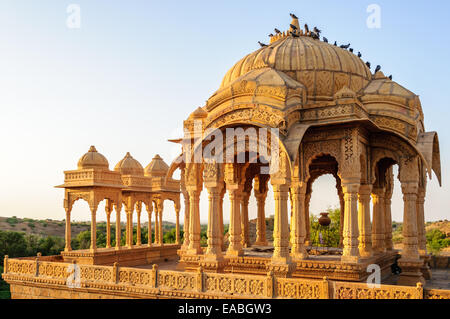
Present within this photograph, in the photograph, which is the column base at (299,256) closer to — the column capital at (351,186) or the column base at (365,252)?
the column base at (365,252)

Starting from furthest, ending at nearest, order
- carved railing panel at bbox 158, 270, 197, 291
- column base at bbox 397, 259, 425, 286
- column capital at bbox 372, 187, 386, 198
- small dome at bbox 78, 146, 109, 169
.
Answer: small dome at bbox 78, 146, 109, 169 → column capital at bbox 372, 187, 386, 198 → column base at bbox 397, 259, 425, 286 → carved railing panel at bbox 158, 270, 197, 291

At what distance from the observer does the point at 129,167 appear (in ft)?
70.9

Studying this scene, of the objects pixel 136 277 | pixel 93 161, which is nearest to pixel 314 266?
pixel 136 277

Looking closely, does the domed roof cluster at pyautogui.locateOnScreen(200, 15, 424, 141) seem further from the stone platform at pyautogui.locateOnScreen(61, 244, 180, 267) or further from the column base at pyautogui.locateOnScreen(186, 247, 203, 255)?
the stone platform at pyautogui.locateOnScreen(61, 244, 180, 267)

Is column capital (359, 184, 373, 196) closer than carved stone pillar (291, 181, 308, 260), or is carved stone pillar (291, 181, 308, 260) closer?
carved stone pillar (291, 181, 308, 260)

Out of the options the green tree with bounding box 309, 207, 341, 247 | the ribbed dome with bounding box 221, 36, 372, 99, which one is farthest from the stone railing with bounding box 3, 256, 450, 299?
the green tree with bounding box 309, 207, 341, 247

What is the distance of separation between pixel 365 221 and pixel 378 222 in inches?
68.8

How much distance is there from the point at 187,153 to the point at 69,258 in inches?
277

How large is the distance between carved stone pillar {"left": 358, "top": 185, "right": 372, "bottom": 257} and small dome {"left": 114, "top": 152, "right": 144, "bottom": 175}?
11856mm

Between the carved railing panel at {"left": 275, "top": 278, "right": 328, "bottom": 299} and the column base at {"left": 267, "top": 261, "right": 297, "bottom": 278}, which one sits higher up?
the column base at {"left": 267, "top": 261, "right": 297, "bottom": 278}

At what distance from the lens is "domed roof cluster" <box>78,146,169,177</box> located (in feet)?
59.7

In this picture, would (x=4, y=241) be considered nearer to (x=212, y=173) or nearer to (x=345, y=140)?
(x=212, y=173)

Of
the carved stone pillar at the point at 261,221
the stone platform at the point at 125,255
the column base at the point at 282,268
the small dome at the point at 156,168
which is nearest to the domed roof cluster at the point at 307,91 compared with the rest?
the column base at the point at 282,268

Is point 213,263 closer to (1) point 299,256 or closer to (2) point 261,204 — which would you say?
(1) point 299,256
